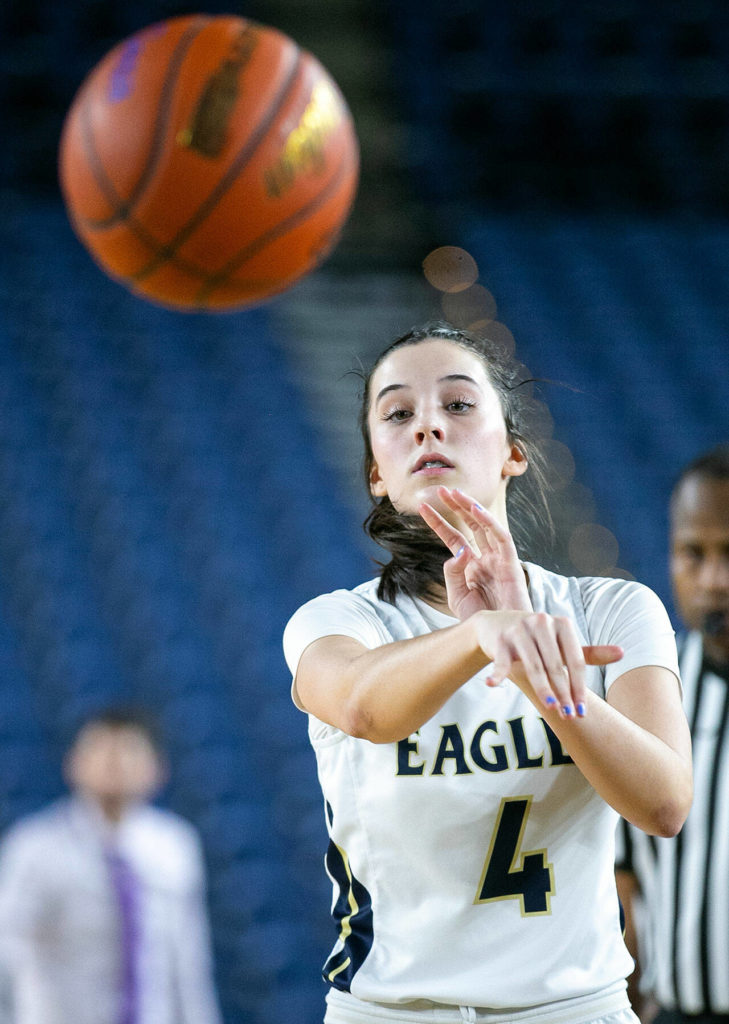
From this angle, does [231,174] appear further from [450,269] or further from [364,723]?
[450,269]

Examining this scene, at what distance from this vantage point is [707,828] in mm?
2822

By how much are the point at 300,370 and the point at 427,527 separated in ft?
24.6

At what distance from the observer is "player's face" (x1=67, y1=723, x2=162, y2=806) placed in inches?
192

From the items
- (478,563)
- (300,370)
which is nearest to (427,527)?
(478,563)

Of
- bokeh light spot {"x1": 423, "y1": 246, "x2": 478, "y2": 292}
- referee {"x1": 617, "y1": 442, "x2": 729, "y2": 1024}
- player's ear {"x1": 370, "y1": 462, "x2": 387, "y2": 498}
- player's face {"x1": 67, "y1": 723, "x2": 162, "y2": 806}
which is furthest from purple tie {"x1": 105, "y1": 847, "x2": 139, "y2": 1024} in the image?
bokeh light spot {"x1": 423, "y1": 246, "x2": 478, "y2": 292}

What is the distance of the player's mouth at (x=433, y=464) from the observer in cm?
185

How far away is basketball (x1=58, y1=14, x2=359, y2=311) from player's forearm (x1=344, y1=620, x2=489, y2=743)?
6.51ft

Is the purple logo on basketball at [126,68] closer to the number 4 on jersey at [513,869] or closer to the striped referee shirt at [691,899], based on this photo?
the striped referee shirt at [691,899]

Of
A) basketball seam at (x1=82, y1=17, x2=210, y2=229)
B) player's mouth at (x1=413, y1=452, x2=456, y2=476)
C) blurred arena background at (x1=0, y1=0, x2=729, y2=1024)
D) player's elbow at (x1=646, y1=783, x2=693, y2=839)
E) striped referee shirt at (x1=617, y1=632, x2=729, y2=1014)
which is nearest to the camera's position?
player's elbow at (x1=646, y1=783, x2=693, y2=839)

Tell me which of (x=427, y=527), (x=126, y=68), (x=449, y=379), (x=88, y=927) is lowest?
(x=88, y=927)

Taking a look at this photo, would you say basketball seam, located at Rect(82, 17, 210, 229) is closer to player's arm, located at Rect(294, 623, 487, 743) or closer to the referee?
the referee

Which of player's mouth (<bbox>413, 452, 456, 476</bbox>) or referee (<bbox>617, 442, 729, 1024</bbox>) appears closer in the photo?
player's mouth (<bbox>413, 452, 456, 476</bbox>)

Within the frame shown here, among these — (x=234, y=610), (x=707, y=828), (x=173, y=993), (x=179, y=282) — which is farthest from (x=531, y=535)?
(x=234, y=610)

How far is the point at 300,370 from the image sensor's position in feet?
30.6
